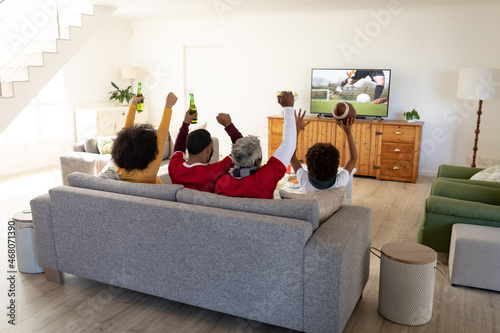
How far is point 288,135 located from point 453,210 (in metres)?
1.60

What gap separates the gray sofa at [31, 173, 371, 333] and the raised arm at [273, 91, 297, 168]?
266 millimetres

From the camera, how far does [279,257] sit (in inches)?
92.3

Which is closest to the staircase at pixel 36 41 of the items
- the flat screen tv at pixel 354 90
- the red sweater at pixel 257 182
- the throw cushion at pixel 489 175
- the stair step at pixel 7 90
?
the stair step at pixel 7 90

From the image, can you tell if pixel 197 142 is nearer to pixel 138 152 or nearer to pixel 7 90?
pixel 138 152

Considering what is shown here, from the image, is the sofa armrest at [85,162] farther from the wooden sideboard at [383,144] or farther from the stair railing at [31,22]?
the wooden sideboard at [383,144]

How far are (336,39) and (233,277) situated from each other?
5.34 metres

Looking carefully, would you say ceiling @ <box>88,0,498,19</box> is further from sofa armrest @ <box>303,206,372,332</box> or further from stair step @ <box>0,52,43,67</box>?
sofa armrest @ <box>303,206,372,332</box>

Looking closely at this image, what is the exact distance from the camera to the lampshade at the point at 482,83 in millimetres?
5363

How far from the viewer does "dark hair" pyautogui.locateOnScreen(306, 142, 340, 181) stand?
282cm

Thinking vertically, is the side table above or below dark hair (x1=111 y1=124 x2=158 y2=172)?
below

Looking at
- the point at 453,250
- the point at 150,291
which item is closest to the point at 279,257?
the point at 150,291

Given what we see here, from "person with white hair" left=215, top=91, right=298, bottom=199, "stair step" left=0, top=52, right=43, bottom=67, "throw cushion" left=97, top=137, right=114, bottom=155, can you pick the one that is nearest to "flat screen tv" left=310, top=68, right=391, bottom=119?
"throw cushion" left=97, top=137, right=114, bottom=155

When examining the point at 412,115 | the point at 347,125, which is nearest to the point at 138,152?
the point at 347,125

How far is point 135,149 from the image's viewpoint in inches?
117
